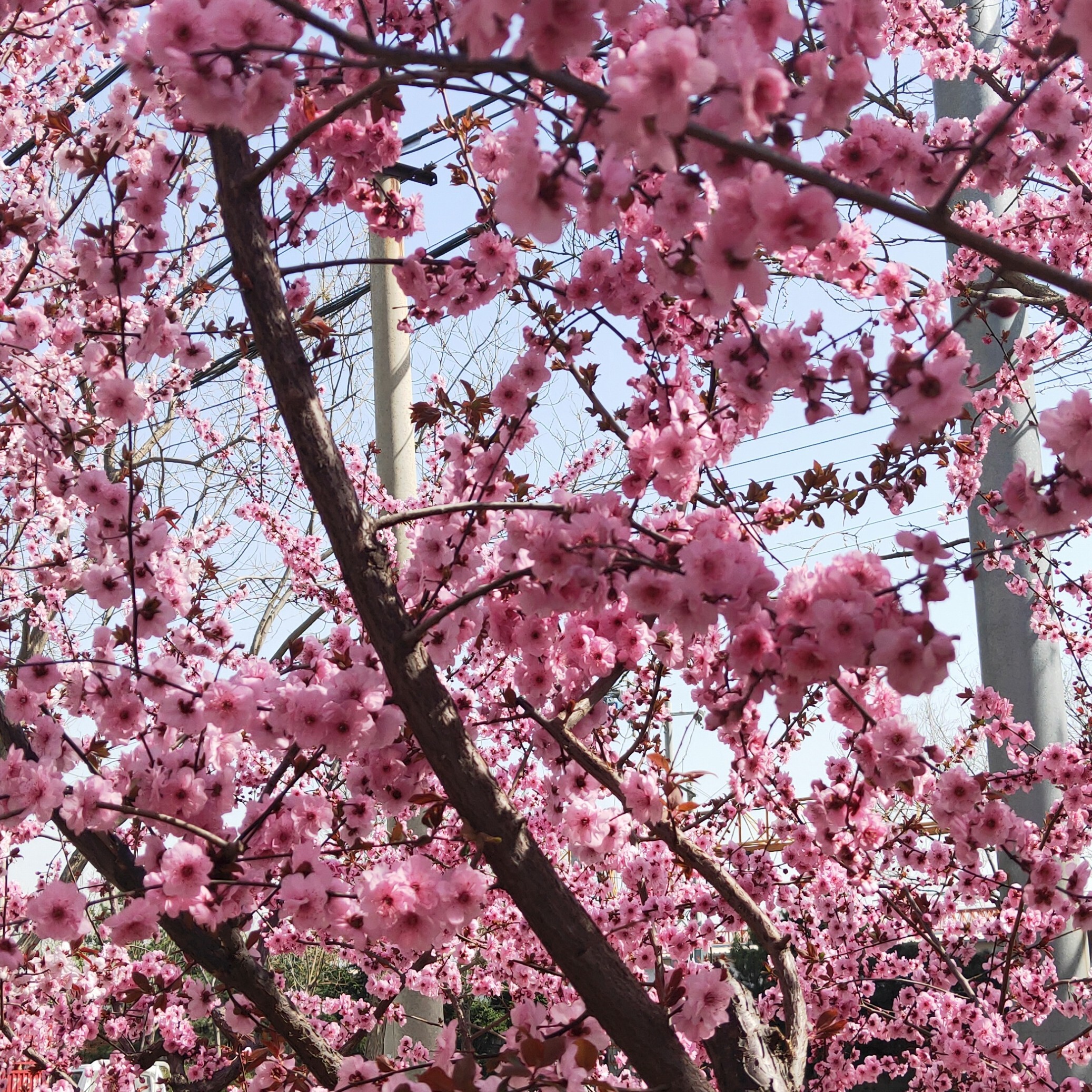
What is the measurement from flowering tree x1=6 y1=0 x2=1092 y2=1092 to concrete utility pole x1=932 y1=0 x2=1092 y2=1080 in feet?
→ 2.51

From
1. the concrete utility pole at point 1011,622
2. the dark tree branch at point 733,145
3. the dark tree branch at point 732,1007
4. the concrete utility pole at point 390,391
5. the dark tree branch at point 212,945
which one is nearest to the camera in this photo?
the dark tree branch at point 733,145

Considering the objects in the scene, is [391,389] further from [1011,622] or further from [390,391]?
[1011,622]

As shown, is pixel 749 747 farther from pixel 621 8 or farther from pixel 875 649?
pixel 621 8

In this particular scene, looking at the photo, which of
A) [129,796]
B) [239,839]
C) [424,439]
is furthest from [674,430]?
[424,439]

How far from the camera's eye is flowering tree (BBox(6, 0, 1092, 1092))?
1417 mm

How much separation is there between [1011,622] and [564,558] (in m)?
4.31

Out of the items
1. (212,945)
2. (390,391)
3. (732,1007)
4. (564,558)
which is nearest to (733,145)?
(564,558)

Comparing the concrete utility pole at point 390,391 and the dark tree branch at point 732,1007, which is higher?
the concrete utility pole at point 390,391

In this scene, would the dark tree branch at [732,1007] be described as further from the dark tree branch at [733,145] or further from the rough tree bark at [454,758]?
the dark tree branch at [733,145]

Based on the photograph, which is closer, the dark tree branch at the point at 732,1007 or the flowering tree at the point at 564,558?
the flowering tree at the point at 564,558

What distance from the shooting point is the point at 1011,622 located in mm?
5281

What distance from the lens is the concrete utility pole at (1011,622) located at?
16.3 ft

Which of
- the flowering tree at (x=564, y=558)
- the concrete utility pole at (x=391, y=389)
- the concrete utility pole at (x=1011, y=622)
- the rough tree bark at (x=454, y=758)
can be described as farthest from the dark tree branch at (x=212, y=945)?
the concrete utility pole at (x=1011, y=622)

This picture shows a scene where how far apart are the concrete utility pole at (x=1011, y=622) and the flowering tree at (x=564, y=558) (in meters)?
0.76
